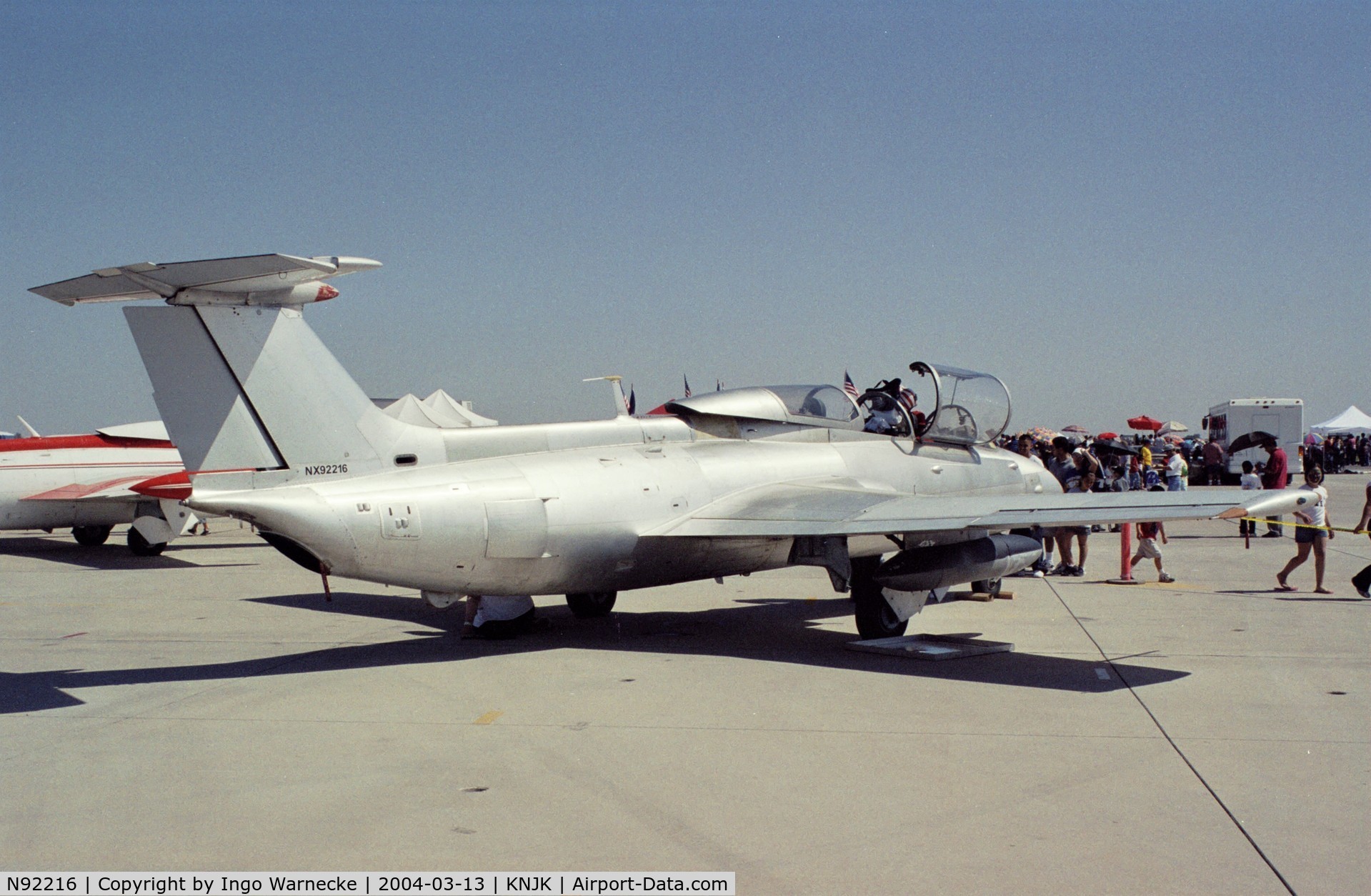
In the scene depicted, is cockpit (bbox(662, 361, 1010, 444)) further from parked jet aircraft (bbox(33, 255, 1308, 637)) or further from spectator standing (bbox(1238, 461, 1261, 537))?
spectator standing (bbox(1238, 461, 1261, 537))

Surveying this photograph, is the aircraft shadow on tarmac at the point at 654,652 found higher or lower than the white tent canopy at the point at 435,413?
lower

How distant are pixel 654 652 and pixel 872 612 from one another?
7.00ft

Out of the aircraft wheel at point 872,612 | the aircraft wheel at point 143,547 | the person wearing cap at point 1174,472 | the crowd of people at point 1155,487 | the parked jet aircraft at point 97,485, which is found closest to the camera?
the aircraft wheel at point 872,612

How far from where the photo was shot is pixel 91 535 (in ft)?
78.9

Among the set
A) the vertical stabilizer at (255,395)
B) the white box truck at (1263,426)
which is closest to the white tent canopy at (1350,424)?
the white box truck at (1263,426)

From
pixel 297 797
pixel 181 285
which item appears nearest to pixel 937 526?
pixel 297 797

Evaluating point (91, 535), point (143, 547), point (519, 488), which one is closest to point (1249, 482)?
point (519, 488)

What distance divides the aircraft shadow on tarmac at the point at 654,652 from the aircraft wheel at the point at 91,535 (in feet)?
44.0

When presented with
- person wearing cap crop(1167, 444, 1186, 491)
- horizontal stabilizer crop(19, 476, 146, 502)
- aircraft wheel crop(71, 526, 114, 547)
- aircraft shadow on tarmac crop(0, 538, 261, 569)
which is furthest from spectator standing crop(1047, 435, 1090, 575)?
aircraft wheel crop(71, 526, 114, 547)

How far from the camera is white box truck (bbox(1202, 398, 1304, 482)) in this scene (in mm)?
43312

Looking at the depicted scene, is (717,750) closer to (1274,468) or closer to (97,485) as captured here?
(1274,468)

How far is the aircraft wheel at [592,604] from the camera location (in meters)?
12.1

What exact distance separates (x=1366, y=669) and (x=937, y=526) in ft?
11.7

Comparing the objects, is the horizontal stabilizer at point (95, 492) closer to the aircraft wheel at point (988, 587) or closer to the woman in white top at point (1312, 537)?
the aircraft wheel at point (988, 587)
